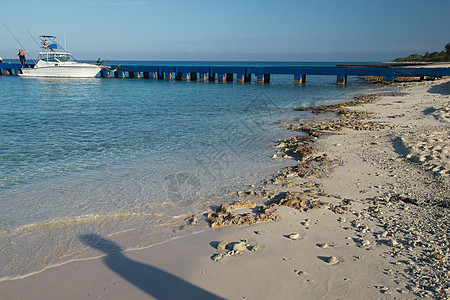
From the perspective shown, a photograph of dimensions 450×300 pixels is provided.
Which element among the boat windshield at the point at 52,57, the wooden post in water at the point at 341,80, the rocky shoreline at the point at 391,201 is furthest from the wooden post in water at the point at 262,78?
the rocky shoreline at the point at 391,201

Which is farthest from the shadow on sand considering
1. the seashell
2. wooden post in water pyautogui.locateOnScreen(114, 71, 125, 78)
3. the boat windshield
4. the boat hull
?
wooden post in water pyautogui.locateOnScreen(114, 71, 125, 78)

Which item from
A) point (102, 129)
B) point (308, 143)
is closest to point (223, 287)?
point (308, 143)

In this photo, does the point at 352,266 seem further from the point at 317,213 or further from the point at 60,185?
the point at 60,185

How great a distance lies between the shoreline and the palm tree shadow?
1cm

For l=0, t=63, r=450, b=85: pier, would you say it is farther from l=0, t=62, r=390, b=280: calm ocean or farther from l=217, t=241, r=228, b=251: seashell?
l=217, t=241, r=228, b=251: seashell

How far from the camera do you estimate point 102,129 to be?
535 inches

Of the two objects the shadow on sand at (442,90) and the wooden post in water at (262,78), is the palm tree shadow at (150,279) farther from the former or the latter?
the wooden post in water at (262,78)

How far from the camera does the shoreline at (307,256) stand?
11.2 feet

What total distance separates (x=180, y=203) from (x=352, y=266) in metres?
3.16

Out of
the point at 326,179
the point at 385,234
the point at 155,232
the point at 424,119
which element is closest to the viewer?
the point at 385,234

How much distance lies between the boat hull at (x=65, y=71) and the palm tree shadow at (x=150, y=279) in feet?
148

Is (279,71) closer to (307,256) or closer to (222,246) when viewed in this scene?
(222,246)

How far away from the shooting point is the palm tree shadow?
11.1 ft

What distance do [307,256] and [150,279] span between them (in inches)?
71.5
